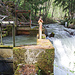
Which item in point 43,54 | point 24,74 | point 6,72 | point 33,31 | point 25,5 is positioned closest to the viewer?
point 24,74

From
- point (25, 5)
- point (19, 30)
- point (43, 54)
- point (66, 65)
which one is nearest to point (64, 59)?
point (66, 65)

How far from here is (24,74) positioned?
10.8ft

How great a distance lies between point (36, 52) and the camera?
3.94 m

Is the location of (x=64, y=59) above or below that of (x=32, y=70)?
below

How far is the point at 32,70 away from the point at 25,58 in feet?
2.28

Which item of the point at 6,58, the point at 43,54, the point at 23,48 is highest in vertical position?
the point at 23,48

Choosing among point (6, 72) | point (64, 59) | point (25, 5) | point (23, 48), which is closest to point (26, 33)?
point (64, 59)

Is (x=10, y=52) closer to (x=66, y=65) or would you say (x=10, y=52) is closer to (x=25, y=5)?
(x=66, y=65)

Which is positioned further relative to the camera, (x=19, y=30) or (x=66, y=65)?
(x=19, y=30)

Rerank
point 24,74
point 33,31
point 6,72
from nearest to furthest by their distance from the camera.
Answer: point 24,74
point 6,72
point 33,31

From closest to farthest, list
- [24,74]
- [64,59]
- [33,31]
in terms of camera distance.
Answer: [24,74], [64,59], [33,31]

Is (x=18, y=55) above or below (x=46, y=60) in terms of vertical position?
above

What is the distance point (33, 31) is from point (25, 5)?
15960 mm

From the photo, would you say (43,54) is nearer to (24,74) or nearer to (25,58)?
(25,58)
